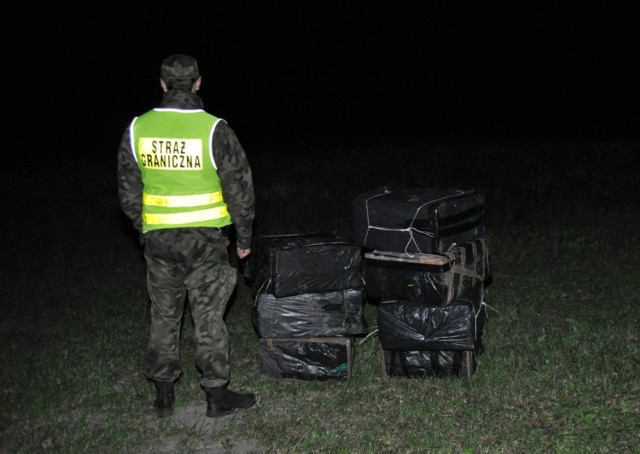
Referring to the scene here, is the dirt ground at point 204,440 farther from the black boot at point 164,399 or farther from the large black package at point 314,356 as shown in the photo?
the large black package at point 314,356

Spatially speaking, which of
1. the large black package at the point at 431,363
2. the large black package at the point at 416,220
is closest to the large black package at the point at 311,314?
the large black package at the point at 431,363

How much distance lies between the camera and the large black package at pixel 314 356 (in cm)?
542

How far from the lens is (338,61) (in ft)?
107

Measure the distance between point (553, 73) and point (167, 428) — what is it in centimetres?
2770

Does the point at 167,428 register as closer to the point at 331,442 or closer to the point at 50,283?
the point at 331,442

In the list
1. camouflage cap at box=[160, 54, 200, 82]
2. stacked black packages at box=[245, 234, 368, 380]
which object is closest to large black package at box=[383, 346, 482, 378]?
stacked black packages at box=[245, 234, 368, 380]

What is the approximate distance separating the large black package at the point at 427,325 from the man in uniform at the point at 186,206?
1090 mm

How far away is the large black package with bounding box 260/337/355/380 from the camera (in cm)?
542

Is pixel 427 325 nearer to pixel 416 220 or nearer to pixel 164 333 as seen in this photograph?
pixel 416 220

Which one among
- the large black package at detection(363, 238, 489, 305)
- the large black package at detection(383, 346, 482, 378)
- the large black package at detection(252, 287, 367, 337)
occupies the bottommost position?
the large black package at detection(383, 346, 482, 378)

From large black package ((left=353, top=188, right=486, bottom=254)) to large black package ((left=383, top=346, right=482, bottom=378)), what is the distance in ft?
2.34

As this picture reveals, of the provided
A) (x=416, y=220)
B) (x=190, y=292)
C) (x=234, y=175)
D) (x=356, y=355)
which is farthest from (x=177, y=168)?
(x=356, y=355)

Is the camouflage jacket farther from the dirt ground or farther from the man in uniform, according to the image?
the dirt ground

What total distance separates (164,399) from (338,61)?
28692 mm
